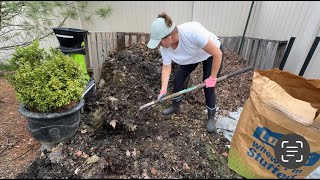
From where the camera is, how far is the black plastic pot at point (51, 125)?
2027 mm

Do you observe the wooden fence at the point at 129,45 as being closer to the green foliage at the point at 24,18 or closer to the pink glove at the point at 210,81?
the green foliage at the point at 24,18

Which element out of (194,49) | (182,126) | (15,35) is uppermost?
(194,49)

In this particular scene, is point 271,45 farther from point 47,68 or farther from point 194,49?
point 47,68

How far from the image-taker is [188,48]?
2256 millimetres

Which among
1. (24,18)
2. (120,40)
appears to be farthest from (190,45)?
(24,18)

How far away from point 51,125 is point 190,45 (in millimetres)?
1464

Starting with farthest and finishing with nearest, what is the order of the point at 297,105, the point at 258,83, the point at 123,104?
the point at 123,104 → the point at 258,83 → the point at 297,105

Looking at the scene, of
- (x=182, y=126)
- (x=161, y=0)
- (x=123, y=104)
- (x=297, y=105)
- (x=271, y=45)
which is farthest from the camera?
(x=161, y=0)

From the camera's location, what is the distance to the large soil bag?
1.68m

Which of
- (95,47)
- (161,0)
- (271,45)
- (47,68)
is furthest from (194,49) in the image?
(161,0)

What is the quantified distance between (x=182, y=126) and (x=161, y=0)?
11.0 feet

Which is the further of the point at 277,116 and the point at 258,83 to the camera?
the point at 258,83

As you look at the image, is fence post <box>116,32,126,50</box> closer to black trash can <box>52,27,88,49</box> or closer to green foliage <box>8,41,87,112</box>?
black trash can <box>52,27,88,49</box>

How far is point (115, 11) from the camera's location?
16.5ft
